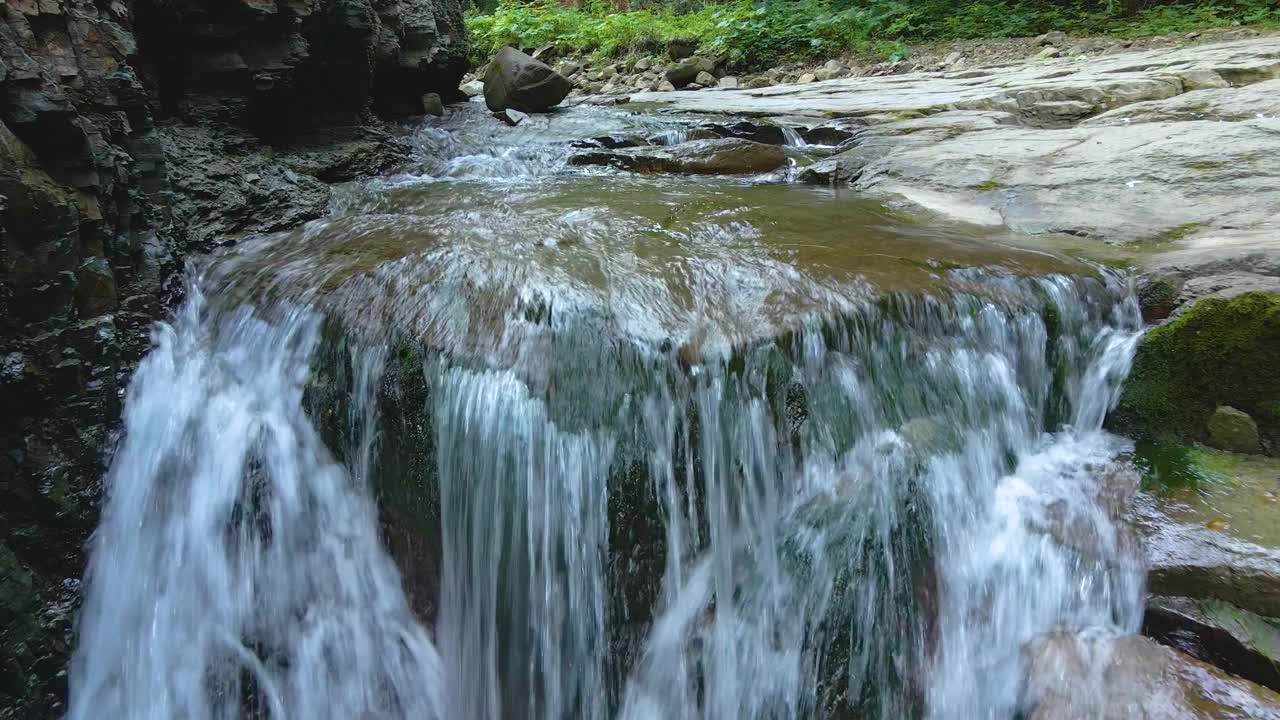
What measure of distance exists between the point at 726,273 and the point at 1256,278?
2.06m

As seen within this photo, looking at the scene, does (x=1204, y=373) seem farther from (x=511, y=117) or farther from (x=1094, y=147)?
(x=511, y=117)

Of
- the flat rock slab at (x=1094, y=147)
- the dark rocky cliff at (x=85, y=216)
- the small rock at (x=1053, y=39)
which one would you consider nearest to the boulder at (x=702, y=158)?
the flat rock slab at (x=1094, y=147)

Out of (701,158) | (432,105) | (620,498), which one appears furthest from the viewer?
(432,105)

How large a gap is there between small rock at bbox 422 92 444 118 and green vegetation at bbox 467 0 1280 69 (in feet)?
23.2

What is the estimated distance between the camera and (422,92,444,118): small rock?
8484 millimetres

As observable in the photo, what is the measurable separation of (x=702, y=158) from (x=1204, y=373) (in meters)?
4.11

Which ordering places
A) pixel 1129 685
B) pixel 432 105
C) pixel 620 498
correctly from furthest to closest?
pixel 432 105
pixel 620 498
pixel 1129 685

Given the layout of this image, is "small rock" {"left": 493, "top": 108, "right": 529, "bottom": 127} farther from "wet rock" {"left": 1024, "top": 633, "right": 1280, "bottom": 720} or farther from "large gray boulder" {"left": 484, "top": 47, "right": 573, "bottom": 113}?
"wet rock" {"left": 1024, "top": 633, "right": 1280, "bottom": 720}

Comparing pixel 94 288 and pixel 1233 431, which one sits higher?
pixel 94 288

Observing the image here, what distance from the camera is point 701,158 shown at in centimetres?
601

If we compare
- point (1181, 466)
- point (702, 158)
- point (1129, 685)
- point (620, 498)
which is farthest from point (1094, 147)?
point (620, 498)

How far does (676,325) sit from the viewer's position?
110 inches

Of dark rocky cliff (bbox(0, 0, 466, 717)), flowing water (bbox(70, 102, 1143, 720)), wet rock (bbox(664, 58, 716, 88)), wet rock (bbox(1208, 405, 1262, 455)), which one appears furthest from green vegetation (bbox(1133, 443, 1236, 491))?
wet rock (bbox(664, 58, 716, 88))

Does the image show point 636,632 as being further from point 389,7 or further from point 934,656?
point 389,7
